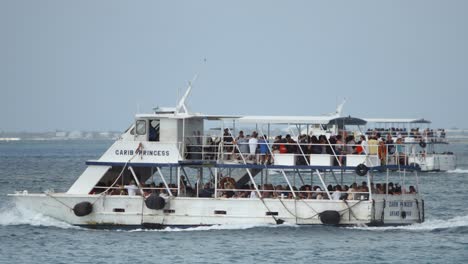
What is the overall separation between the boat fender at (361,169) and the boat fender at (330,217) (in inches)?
62.6

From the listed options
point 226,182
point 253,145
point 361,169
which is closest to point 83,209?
point 226,182

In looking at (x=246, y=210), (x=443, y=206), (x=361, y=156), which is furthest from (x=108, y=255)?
(x=443, y=206)

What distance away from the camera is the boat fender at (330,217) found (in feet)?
137

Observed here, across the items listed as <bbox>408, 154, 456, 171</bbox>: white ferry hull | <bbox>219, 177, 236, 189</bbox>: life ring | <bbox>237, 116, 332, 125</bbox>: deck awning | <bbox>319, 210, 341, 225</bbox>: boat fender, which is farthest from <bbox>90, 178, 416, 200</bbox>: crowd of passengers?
<bbox>408, 154, 456, 171</bbox>: white ferry hull

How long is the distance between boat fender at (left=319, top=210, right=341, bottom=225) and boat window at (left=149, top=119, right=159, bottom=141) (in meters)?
6.66

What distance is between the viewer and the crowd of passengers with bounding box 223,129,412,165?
4256 centimetres

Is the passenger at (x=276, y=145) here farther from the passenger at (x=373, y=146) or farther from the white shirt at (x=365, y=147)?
the passenger at (x=373, y=146)

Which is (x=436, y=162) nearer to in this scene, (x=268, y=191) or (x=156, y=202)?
(x=268, y=191)

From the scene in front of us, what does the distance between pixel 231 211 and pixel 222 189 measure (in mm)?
924

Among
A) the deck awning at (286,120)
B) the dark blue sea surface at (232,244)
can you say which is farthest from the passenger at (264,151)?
the dark blue sea surface at (232,244)

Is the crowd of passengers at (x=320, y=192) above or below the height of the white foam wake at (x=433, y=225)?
above

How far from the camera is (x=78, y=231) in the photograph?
43.1 m

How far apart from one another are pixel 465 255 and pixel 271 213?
6.97 m

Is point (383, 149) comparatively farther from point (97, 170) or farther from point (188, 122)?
point (97, 170)
